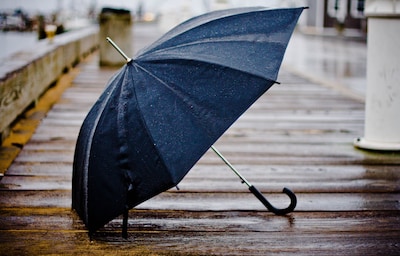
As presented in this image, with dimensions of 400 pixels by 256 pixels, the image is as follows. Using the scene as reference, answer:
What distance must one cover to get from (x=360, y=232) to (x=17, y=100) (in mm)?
3806

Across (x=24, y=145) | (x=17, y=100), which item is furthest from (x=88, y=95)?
(x=24, y=145)

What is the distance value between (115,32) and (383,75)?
8346 mm

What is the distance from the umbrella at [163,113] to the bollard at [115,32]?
9.62 meters

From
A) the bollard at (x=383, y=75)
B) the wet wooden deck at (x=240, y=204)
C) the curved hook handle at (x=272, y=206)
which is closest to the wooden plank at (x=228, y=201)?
the wet wooden deck at (x=240, y=204)

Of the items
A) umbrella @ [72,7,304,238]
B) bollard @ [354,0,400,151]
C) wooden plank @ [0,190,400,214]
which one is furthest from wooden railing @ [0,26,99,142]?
bollard @ [354,0,400,151]

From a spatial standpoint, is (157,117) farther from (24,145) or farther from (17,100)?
(17,100)

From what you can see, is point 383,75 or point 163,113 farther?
point 383,75

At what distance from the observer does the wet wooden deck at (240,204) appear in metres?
3.20

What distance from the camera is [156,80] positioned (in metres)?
3.03

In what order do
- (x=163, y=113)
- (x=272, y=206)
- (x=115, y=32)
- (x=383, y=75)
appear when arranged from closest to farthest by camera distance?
(x=163, y=113) → (x=272, y=206) → (x=383, y=75) → (x=115, y=32)

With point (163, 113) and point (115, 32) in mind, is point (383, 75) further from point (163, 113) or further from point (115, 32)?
point (115, 32)

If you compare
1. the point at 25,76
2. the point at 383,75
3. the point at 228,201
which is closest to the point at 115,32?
the point at 25,76

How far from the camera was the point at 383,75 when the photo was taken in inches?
207

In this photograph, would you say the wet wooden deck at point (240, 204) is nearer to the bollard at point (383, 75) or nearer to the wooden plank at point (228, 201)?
the wooden plank at point (228, 201)
